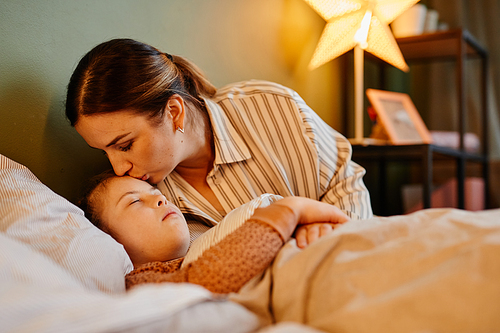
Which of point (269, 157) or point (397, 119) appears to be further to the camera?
point (397, 119)

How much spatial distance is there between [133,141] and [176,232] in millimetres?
280

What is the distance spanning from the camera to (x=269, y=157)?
130cm

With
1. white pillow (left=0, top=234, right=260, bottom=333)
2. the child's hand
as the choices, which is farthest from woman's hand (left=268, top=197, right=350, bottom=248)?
white pillow (left=0, top=234, right=260, bottom=333)

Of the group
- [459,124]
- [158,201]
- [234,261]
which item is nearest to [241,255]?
[234,261]

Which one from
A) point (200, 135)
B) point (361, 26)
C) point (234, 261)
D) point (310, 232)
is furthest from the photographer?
point (361, 26)

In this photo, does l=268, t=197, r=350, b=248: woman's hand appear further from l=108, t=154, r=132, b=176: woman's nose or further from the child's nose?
l=108, t=154, r=132, b=176: woman's nose

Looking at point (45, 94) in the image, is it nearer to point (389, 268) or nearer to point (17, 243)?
point (17, 243)

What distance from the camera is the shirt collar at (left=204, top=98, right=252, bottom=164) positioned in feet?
4.09

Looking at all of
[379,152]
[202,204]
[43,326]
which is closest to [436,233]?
[43,326]

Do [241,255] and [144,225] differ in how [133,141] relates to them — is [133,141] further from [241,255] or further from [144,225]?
[241,255]

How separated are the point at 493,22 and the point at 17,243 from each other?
9.74ft

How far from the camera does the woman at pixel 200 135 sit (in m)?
1.01

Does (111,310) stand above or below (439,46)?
below

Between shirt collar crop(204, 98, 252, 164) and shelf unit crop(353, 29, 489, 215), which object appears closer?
shirt collar crop(204, 98, 252, 164)
